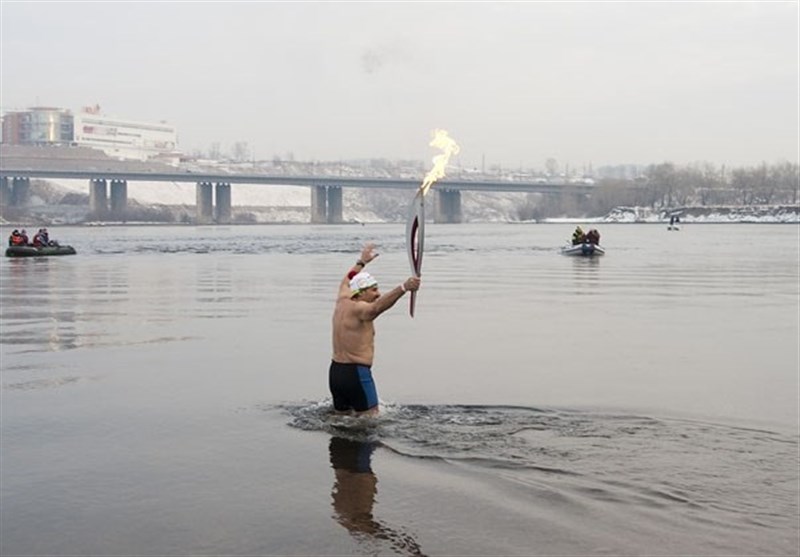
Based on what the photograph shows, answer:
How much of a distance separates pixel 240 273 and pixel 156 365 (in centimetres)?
2630

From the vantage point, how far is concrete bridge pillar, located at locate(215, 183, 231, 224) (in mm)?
189625

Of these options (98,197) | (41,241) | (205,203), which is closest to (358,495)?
(41,241)

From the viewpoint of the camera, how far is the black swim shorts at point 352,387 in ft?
41.4

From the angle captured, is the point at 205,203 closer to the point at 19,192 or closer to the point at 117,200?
the point at 117,200

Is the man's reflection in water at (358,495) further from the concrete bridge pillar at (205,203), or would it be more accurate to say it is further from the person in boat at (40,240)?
the concrete bridge pillar at (205,203)

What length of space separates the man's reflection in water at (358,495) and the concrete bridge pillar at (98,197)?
573 ft

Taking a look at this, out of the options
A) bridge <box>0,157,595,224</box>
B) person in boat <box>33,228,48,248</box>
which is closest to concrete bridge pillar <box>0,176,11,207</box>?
bridge <box>0,157,595,224</box>

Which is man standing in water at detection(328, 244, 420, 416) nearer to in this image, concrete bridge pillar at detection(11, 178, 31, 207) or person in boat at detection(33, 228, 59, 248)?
person in boat at detection(33, 228, 59, 248)

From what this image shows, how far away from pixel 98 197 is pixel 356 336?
7000 inches

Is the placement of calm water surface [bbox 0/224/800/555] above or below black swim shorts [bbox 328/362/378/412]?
below

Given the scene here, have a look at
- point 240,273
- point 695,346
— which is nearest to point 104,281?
point 240,273

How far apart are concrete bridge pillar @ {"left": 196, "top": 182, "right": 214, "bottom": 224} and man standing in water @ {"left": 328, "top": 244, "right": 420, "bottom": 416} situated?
175 meters

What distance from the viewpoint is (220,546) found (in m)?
8.52

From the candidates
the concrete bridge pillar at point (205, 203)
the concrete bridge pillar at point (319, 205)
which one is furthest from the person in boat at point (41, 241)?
the concrete bridge pillar at point (205, 203)
